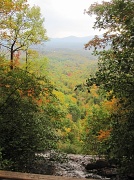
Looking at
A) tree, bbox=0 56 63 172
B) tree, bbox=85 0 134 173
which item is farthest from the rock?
tree, bbox=85 0 134 173

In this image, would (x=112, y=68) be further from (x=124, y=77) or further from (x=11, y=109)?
(x=11, y=109)

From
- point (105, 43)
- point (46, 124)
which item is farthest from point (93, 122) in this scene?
point (46, 124)

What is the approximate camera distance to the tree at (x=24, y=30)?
18781 mm

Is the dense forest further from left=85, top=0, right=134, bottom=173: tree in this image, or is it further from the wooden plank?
the wooden plank

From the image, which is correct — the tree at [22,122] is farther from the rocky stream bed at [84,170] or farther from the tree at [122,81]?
the rocky stream bed at [84,170]

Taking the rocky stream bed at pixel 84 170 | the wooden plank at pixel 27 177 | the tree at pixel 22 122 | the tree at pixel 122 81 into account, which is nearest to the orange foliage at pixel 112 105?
the rocky stream bed at pixel 84 170

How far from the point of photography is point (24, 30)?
19969mm

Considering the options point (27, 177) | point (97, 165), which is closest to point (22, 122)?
point (27, 177)

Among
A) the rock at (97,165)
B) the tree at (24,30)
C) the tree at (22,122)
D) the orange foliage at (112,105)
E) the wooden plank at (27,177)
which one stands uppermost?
the tree at (24,30)

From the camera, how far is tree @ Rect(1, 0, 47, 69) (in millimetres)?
18781

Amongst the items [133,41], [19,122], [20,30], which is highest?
[20,30]

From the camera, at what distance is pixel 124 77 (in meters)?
7.22

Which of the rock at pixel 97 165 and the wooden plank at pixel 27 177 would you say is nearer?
the wooden plank at pixel 27 177

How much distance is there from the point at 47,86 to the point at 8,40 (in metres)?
9.92
